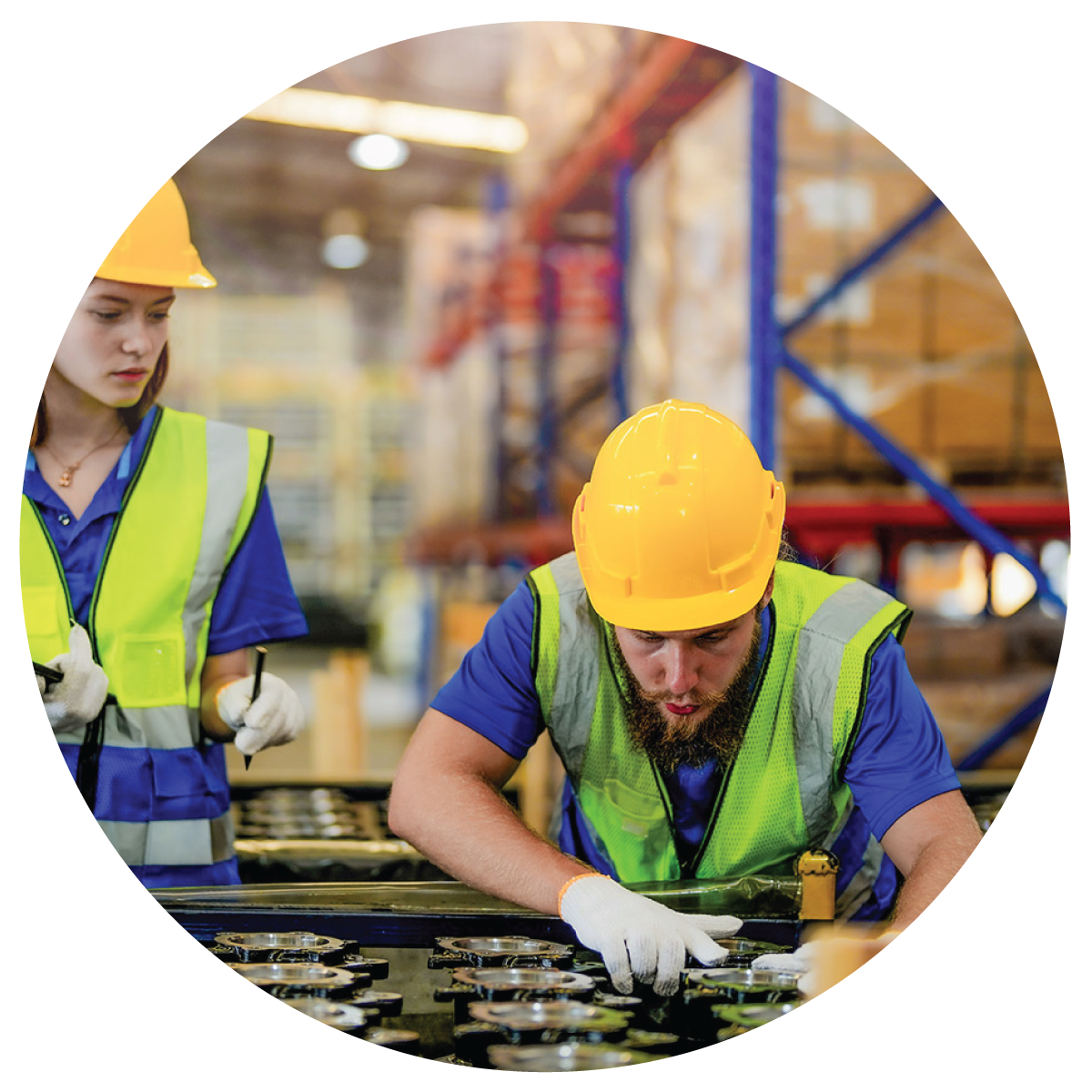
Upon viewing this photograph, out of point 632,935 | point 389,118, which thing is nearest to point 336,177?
point 389,118

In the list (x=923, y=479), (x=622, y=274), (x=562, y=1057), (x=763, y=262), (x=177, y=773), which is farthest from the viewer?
(x=622, y=274)

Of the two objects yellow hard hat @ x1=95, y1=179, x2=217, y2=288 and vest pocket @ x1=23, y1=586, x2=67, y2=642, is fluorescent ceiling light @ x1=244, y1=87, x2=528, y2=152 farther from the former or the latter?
vest pocket @ x1=23, y1=586, x2=67, y2=642

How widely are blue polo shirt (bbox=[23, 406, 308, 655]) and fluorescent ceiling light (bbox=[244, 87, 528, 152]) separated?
72 centimetres

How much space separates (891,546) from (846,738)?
1571mm

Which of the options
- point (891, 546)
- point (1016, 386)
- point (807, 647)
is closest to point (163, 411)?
point (807, 647)

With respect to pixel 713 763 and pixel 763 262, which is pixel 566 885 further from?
pixel 763 262

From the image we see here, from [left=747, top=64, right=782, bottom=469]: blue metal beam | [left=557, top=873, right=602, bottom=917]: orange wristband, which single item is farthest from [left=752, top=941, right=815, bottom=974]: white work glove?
[left=747, top=64, right=782, bottom=469]: blue metal beam

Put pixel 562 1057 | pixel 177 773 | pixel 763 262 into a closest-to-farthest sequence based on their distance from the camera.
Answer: pixel 562 1057 → pixel 177 773 → pixel 763 262

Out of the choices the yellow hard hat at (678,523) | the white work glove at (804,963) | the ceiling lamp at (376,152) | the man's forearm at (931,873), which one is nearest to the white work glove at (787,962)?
the white work glove at (804,963)

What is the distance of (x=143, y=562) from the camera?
5.87 feet

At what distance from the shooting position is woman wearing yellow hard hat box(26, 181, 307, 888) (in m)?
1.75

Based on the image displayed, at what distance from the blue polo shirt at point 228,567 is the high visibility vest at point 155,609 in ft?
0.04

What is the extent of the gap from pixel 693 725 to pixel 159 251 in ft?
3.87

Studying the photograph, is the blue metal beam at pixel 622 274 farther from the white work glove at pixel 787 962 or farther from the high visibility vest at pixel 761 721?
the white work glove at pixel 787 962
